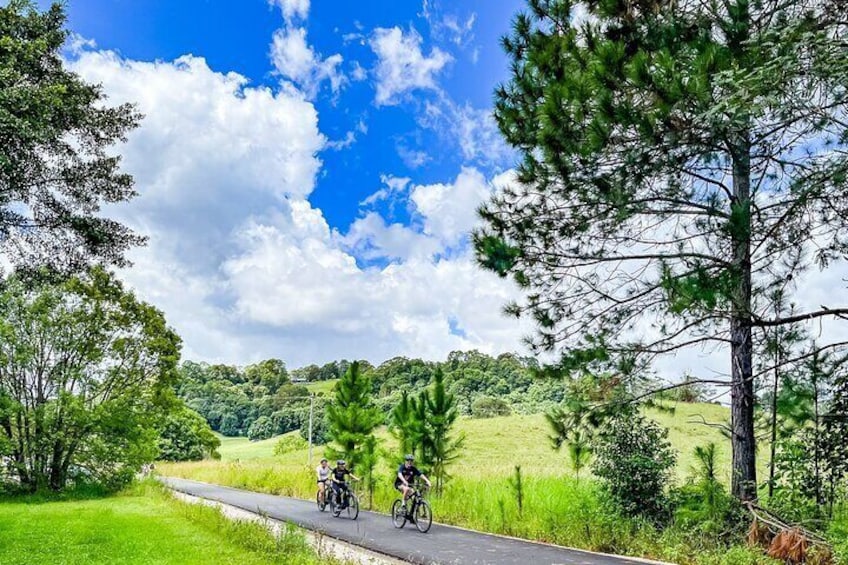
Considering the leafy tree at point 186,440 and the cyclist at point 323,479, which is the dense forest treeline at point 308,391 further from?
the cyclist at point 323,479

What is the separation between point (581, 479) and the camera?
13.8 metres

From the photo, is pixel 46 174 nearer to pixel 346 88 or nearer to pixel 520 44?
pixel 346 88

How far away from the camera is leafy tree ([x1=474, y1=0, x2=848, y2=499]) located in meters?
5.54

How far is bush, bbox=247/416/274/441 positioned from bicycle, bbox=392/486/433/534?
65.2 meters

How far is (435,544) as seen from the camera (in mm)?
11664

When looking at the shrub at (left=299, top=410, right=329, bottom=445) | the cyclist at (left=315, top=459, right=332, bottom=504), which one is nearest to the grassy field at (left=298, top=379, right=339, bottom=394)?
the shrub at (left=299, top=410, right=329, bottom=445)

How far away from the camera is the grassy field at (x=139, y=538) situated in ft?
30.8

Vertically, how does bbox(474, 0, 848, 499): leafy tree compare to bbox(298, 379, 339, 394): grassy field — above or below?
above

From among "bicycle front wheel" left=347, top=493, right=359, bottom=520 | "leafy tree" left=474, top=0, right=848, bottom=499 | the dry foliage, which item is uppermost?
"leafy tree" left=474, top=0, right=848, bottom=499

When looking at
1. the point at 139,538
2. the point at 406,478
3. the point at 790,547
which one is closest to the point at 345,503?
the point at 406,478

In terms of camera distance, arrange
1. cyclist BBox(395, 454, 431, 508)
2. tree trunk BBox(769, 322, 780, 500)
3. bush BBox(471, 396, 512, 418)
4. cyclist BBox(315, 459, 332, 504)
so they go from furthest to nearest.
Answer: bush BBox(471, 396, 512, 418) → cyclist BBox(315, 459, 332, 504) → cyclist BBox(395, 454, 431, 508) → tree trunk BBox(769, 322, 780, 500)

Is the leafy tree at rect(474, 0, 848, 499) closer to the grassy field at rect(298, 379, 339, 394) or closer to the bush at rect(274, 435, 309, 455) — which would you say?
the bush at rect(274, 435, 309, 455)

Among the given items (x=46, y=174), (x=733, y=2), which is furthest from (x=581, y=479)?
(x=46, y=174)

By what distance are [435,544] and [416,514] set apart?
2.22 meters
